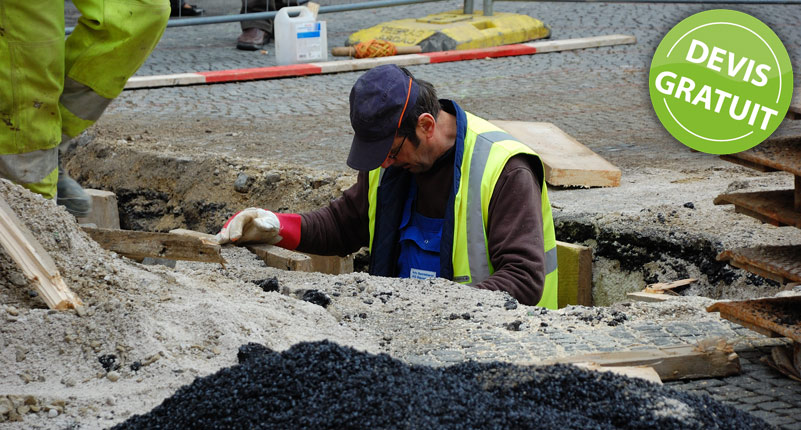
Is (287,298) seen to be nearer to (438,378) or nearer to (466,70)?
(438,378)

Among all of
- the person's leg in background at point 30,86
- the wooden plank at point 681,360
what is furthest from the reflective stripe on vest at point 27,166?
the wooden plank at point 681,360

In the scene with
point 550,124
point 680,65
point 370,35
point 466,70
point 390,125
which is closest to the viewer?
point 390,125

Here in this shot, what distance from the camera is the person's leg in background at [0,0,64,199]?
4.43 meters

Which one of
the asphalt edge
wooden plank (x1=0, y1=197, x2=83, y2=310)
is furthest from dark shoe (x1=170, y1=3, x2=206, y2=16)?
wooden plank (x1=0, y1=197, x2=83, y2=310)

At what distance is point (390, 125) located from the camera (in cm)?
371

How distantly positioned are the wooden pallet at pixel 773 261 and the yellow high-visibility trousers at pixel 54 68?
3.23 m

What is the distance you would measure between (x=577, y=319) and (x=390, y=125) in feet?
3.57

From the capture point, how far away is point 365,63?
383 inches

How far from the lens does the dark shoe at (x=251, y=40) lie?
10.5 metres

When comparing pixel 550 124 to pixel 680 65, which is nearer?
pixel 680 65

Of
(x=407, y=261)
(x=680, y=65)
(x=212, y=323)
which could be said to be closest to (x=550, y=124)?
(x=680, y=65)

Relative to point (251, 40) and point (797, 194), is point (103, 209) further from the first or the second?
point (251, 40)

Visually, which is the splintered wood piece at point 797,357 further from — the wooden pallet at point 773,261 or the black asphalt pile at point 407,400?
the black asphalt pile at point 407,400

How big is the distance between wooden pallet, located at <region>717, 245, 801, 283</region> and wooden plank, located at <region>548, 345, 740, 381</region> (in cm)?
31
